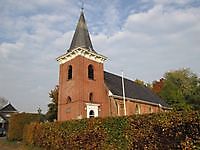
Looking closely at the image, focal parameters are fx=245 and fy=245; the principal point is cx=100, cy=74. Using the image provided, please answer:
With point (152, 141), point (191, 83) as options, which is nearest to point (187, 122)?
point (152, 141)

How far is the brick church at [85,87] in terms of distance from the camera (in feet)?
102

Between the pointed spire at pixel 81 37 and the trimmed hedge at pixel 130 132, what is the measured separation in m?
18.5

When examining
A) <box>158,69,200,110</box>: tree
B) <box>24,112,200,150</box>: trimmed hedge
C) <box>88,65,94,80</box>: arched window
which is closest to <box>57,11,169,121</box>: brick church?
<box>88,65,94,80</box>: arched window

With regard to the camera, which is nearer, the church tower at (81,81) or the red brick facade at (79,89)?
the red brick facade at (79,89)

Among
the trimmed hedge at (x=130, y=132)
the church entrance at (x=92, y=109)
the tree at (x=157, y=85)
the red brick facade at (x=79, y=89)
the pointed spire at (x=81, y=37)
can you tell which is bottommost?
the trimmed hedge at (x=130, y=132)

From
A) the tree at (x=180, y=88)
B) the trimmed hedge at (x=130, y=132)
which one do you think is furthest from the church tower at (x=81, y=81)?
the tree at (x=180, y=88)

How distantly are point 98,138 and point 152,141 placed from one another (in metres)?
3.61

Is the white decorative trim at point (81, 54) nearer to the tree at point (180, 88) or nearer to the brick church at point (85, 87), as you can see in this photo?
the brick church at point (85, 87)

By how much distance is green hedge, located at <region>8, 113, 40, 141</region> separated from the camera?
24672 millimetres

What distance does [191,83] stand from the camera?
58656mm

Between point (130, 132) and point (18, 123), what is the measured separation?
58.5 feet

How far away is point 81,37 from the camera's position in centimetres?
3434

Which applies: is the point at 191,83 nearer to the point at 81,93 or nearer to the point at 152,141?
the point at 81,93

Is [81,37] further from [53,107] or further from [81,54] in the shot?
[53,107]
